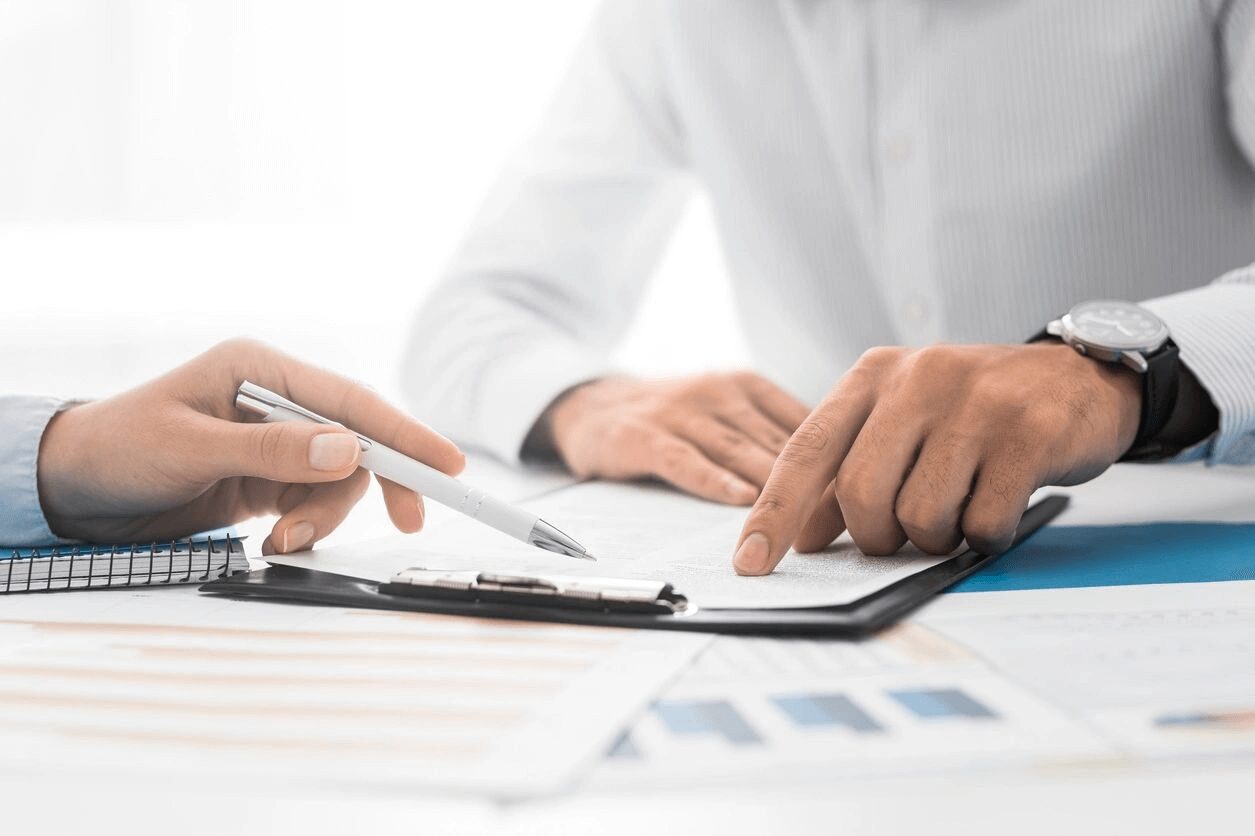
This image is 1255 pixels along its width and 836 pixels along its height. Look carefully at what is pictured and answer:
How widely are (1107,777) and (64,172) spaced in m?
2.39

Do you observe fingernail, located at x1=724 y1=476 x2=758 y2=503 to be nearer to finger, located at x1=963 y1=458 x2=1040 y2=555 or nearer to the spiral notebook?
finger, located at x1=963 y1=458 x2=1040 y2=555

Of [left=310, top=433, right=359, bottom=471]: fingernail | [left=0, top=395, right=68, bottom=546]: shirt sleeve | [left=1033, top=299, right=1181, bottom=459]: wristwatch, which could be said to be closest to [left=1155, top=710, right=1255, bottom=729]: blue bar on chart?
[left=1033, top=299, right=1181, bottom=459]: wristwatch

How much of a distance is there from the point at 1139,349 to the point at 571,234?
2.60ft

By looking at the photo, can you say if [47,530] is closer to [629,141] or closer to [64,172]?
[629,141]

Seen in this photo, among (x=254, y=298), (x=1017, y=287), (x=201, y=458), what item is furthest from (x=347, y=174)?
(x=201, y=458)

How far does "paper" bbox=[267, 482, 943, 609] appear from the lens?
0.55 m

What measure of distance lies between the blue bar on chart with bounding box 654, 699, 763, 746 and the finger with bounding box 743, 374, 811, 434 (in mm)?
575

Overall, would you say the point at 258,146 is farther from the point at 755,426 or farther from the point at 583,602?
the point at 583,602

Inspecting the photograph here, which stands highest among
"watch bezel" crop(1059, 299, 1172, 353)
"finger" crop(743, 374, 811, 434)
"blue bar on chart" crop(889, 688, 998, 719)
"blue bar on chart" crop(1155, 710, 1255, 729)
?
"watch bezel" crop(1059, 299, 1172, 353)

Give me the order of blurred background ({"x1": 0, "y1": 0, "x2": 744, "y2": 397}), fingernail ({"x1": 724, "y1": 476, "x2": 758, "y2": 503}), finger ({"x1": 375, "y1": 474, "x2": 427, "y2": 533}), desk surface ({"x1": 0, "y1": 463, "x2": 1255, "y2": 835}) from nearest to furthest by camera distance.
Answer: desk surface ({"x1": 0, "y1": 463, "x2": 1255, "y2": 835}) → finger ({"x1": 375, "y1": 474, "x2": 427, "y2": 533}) → fingernail ({"x1": 724, "y1": 476, "x2": 758, "y2": 503}) → blurred background ({"x1": 0, "y1": 0, "x2": 744, "y2": 397})

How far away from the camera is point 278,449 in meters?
0.63

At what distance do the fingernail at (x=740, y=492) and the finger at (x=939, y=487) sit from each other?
0.78 feet

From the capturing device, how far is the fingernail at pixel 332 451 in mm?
623

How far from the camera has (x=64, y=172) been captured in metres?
2.24
